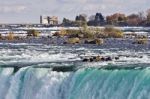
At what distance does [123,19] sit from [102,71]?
100m

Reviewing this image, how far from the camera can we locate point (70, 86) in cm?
2989

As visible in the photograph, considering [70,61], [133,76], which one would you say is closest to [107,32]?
[70,61]

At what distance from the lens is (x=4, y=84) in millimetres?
33250

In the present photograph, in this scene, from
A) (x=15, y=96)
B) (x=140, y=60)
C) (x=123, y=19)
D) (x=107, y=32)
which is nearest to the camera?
(x=15, y=96)

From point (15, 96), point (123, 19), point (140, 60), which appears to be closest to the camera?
point (15, 96)

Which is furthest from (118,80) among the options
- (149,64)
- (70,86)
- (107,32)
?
(107,32)

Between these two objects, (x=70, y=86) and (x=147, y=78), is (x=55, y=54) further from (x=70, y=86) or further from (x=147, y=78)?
(x=147, y=78)

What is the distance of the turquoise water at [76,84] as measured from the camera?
27.3 m

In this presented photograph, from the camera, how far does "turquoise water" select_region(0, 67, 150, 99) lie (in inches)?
1075

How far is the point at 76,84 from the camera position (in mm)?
29672

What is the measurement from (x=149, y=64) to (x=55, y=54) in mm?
12116

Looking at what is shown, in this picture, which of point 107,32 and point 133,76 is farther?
point 107,32

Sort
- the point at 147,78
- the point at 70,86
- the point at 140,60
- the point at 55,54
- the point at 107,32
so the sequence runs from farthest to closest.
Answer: the point at 107,32
the point at 55,54
the point at 140,60
the point at 70,86
the point at 147,78

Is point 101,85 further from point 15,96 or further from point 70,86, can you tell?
point 15,96
